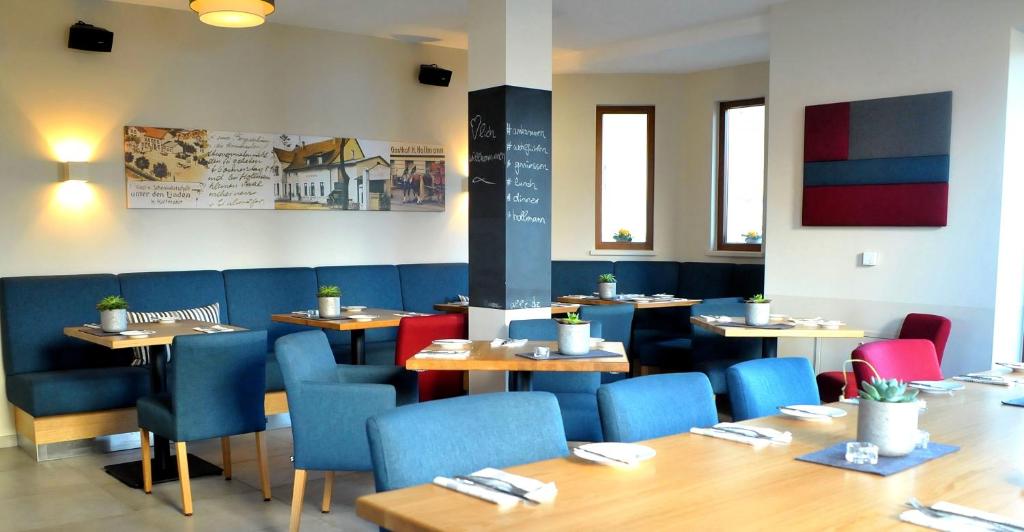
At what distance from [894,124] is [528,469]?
15.5 ft

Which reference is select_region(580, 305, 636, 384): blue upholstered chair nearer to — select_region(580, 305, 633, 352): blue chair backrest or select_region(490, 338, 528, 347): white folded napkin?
select_region(580, 305, 633, 352): blue chair backrest

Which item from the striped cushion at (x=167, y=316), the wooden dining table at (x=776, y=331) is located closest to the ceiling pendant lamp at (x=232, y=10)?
the striped cushion at (x=167, y=316)

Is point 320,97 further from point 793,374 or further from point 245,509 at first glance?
point 793,374

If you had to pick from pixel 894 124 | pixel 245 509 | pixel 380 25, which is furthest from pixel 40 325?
pixel 894 124

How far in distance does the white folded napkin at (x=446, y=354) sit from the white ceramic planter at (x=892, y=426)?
2.02 m

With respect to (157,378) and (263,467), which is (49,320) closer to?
(157,378)

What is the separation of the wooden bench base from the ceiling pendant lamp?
257 centimetres

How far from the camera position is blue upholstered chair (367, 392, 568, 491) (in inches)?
78.0

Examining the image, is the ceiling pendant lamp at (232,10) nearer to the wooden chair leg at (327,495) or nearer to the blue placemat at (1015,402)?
the wooden chair leg at (327,495)

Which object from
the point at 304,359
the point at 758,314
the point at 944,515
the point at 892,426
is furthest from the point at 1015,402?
the point at 304,359

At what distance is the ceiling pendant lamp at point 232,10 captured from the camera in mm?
4266

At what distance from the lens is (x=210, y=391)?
4.24 metres

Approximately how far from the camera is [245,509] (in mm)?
4336

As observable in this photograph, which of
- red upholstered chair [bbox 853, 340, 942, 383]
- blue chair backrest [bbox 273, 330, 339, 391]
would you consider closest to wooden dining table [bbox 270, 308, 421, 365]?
blue chair backrest [bbox 273, 330, 339, 391]
